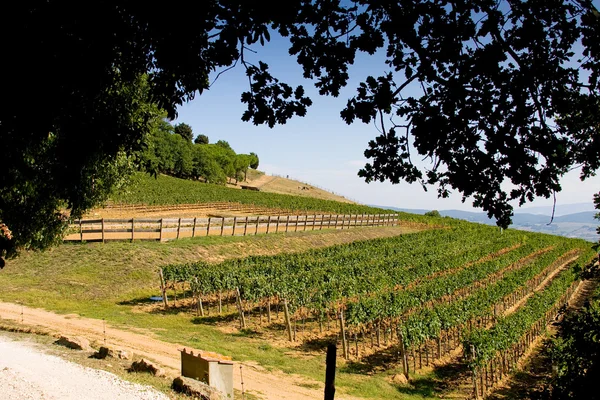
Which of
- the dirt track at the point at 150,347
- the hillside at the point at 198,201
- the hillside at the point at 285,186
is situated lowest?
the dirt track at the point at 150,347

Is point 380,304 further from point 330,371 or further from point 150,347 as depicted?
point 330,371

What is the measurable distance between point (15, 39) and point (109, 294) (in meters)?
18.3

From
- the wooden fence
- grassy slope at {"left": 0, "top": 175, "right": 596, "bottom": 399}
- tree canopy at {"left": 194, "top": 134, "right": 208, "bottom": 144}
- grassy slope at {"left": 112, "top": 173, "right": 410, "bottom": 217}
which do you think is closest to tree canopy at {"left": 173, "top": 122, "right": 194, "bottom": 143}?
tree canopy at {"left": 194, "top": 134, "right": 208, "bottom": 144}

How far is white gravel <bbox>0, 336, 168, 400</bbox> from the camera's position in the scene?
8930 mm

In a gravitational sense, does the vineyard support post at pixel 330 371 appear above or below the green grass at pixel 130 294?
above

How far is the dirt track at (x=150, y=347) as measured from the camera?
40.7 feet

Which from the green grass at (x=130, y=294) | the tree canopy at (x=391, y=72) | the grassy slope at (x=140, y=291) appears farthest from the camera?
the green grass at (x=130, y=294)

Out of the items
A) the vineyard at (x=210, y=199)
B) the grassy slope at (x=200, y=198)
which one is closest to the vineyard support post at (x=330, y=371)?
the vineyard at (x=210, y=199)

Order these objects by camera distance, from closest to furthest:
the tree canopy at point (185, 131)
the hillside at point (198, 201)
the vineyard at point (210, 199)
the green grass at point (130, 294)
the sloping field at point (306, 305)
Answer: the green grass at point (130, 294) → the sloping field at point (306, 305) → the hillside at point (198, 201) → the vineyard at point (210, 199) → the tree canopy at point (185, 131)

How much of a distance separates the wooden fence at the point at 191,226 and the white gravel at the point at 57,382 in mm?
8643

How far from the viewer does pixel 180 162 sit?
91938mm

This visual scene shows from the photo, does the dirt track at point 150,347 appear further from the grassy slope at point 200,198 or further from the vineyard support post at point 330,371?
the grassy slope at point 200,198

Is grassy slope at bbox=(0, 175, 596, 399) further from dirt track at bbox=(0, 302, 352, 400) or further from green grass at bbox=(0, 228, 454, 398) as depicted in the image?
dirt track at bbox=(0, 302, 352, 400)

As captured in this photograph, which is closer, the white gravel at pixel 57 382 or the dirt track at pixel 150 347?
the white gravel at pixel 57 382
